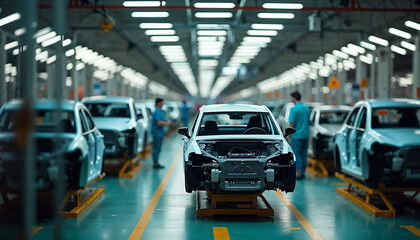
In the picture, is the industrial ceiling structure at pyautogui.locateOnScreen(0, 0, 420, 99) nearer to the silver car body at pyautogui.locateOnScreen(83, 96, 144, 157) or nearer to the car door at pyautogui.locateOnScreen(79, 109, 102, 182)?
the car door at pyautogui.locateOnScreen(79, 109, 102, 182)

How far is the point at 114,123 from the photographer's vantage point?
1407 cm

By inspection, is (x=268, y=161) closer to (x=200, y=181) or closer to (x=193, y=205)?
(x=200, y=181)

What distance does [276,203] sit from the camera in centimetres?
1030

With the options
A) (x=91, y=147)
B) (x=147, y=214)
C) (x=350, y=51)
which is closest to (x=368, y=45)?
(x=350, y=51)

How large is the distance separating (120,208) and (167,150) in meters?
12.0

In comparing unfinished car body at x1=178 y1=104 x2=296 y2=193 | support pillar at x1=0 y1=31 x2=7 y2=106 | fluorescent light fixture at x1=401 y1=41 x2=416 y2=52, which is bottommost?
unfinished car body at x1=178 y1=104 x2=296 y2=193

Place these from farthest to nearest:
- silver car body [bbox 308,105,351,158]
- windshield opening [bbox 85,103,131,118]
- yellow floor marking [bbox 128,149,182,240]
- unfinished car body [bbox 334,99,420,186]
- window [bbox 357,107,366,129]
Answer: windshield opening [bbox 85,103,131,118], silver car body [bbox 308,105,351,158], window [bbox 357,107,366,129], unfinished car body [bbox 334,99,420,186], yellow floor marking [bbox 128,149,182,240]

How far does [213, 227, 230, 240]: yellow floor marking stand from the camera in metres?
7.53

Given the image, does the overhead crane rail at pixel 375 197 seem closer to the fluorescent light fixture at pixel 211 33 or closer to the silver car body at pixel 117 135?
the silver car body at pixel 117 135

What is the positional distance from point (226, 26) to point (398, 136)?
37.2ft

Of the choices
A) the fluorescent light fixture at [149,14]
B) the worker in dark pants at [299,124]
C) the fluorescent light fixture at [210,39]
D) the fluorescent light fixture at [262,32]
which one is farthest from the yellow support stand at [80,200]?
the fluorescent light fixture at [210,39]

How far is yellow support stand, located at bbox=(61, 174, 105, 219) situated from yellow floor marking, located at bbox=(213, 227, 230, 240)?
2.19 m

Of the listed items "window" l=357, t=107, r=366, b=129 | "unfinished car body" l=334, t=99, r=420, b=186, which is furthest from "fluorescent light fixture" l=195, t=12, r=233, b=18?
"window" l=357, t=107, r=366, b=129

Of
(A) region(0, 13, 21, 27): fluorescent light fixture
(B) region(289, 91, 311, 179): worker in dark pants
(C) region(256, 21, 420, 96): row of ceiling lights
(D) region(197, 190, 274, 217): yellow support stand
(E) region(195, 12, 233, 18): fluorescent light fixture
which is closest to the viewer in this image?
(D) region(197, 190, 274, 217): yellow support stand
